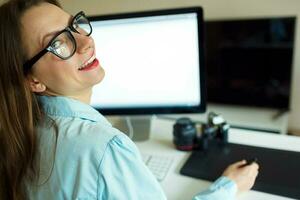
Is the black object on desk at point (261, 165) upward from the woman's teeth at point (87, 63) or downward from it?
downward

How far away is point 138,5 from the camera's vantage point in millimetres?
3014

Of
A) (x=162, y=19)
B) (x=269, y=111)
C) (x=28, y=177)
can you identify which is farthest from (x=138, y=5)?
(x=28, y=177)

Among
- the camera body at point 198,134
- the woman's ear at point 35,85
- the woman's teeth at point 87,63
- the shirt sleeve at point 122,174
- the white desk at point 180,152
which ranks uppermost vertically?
the woman's teeth at point 87,63

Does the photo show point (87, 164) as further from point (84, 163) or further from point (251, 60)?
point (251, 60)

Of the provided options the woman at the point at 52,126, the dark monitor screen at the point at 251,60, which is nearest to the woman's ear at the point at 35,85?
the woman at the point at 52,126

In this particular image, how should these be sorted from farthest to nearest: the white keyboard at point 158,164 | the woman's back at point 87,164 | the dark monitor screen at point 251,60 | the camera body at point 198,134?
the dark monitor screen at point 251,60 < the camera body at point 198,134 < the white keyboard at point 158,164 < the woman's back at point 87,164

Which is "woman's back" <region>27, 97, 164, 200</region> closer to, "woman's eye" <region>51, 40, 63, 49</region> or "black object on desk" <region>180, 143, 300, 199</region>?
"woman's eye" <region>51, 40, 63, 49</region>

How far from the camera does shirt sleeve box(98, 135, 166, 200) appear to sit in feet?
2.33

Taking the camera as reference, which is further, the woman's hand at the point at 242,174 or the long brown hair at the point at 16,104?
the woman's hand at the point at 242,174

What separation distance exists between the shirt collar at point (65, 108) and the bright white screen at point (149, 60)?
1.56 feet

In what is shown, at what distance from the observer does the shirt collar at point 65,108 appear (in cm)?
81

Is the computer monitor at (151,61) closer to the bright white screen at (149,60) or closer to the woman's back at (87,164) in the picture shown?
the bright white screen at (149,60)

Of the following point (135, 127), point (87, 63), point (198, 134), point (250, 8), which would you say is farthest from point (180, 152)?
point (250, 8)

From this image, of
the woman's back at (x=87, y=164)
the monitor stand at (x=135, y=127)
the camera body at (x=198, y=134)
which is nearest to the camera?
the woman's back at (x=87, y=164)
